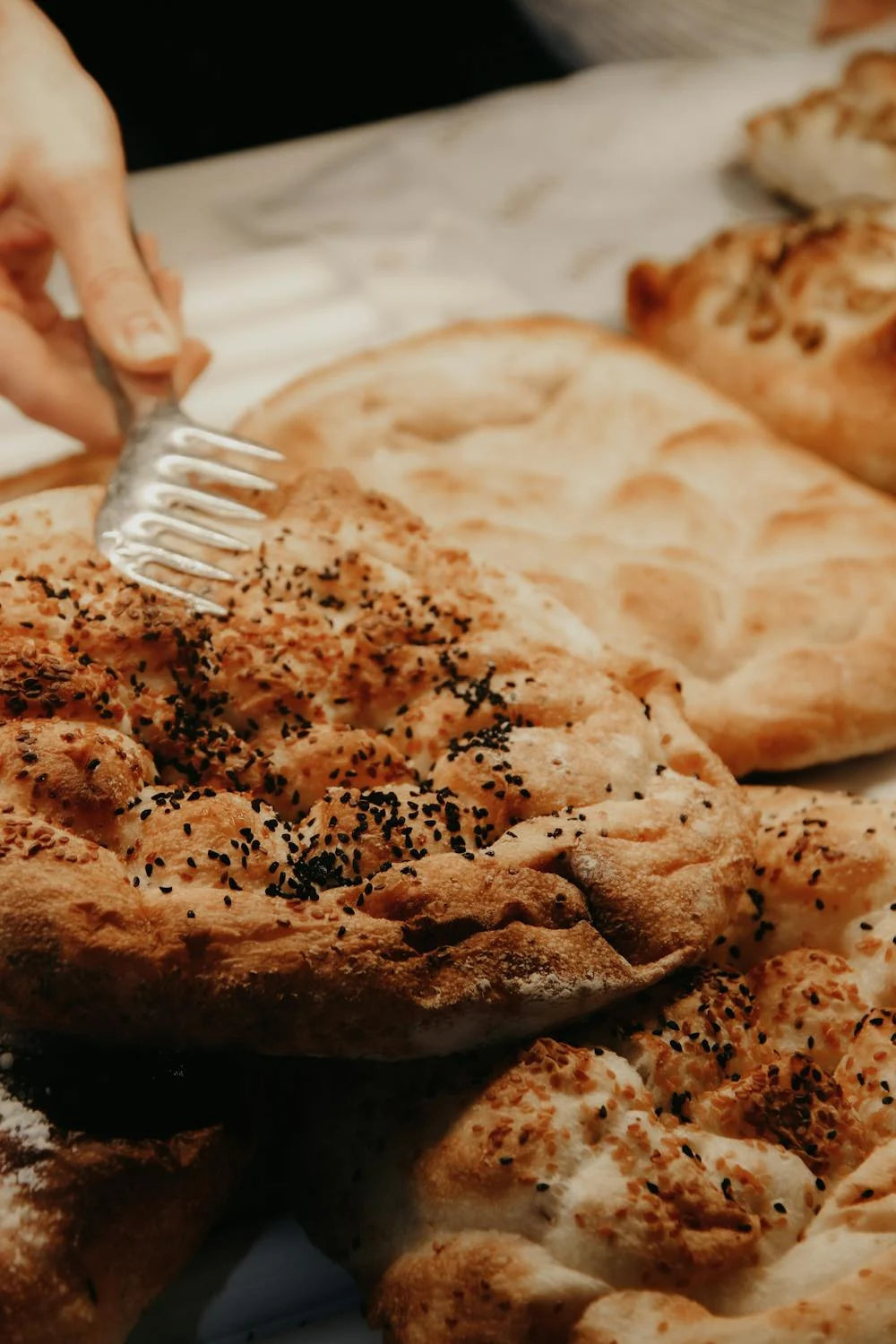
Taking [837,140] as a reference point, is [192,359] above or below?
below

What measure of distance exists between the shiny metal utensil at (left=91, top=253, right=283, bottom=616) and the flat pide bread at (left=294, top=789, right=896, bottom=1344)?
2.61 ft

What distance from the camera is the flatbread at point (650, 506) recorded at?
238cm

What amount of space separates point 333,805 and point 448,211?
2986 millimetres

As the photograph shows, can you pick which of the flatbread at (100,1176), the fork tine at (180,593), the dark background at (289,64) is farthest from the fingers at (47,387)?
the flatbread at (100,1176)

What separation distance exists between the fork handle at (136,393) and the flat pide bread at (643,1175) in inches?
50.2

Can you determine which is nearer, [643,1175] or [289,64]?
[643,1175]

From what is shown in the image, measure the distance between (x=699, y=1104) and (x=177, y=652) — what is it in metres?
0.90

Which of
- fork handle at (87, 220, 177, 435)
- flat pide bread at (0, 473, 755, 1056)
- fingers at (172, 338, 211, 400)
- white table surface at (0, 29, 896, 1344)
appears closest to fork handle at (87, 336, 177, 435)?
fork handle at (87, 220, 177, 435)

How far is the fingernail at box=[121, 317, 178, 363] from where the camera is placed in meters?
2.37

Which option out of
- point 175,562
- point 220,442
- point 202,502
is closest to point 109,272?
point 220,442

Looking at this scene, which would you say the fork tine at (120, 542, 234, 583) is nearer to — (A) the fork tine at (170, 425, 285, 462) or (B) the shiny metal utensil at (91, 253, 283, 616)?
(B) the shiny metal utensil at (91, 253, 283, 616)

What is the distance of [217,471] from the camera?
2.27 meters

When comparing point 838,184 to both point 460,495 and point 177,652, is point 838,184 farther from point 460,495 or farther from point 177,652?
point 177,652

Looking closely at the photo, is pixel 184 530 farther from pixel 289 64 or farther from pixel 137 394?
pixel 289 64
